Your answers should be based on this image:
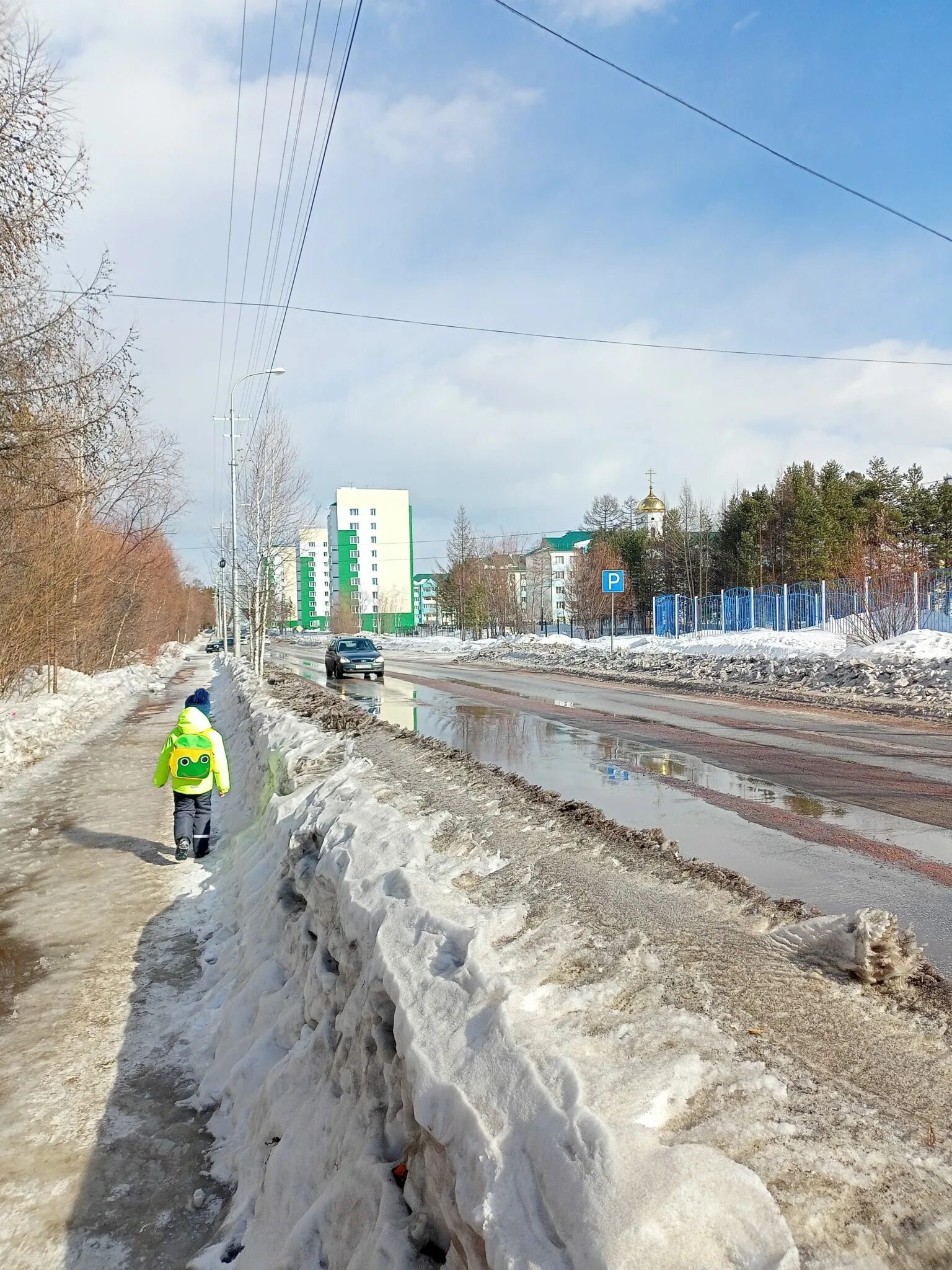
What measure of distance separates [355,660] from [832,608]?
17.4m

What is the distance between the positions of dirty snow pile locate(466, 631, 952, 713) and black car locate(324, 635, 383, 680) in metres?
6.64

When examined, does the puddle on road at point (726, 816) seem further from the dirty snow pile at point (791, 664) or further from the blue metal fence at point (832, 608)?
the blue metal fence at point (832, 608)

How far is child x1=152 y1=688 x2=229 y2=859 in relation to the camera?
27.1ft

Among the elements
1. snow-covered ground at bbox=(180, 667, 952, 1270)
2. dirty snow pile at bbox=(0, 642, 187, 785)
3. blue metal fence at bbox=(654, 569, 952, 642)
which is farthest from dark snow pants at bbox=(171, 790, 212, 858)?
blue metal fence at bbox=(654, 569, 952, 642)

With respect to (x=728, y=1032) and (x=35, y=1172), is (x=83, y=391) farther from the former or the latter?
(x=728, y=1032)

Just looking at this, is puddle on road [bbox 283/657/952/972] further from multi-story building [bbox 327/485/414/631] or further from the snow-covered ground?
multi-story building [bbox 327/485/414/631]

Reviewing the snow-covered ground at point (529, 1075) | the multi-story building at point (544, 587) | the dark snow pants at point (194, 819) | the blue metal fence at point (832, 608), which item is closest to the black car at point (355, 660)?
the blue metal fence at point (832, 608)

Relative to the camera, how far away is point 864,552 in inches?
1240

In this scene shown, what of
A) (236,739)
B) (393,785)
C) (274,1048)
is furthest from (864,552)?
(274,1048)

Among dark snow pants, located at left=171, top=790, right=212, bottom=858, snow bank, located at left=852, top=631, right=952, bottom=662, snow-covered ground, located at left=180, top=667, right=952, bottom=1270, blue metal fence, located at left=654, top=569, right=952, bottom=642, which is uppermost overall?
blue metal fence, located at left=654, top=569, right=952, bottom=642

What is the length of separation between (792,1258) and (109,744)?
16120 millimetres

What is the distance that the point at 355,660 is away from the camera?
30.5 metres

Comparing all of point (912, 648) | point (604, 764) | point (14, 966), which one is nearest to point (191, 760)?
point (14, 966)

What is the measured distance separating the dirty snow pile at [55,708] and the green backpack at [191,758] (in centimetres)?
501
